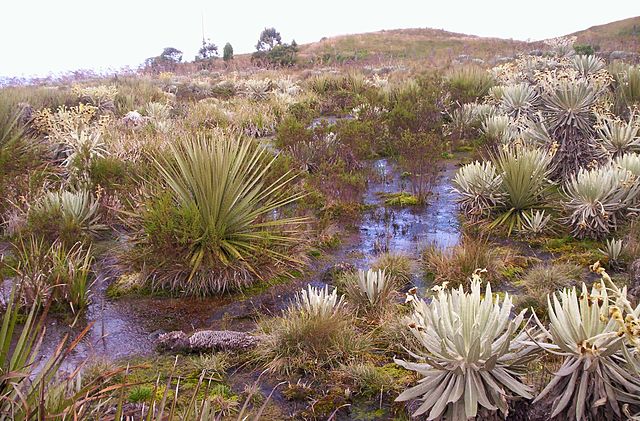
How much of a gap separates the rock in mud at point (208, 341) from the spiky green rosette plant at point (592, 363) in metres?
2.12

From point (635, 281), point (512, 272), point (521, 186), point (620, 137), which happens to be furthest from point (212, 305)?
point (620, 137)

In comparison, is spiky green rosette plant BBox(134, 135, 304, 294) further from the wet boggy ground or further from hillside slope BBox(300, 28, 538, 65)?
hillside slope BBox(300, 28, 538, 65)

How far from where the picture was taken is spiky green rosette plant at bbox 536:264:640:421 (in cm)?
243

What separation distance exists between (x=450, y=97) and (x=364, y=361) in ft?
33.0

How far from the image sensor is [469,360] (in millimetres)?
2768

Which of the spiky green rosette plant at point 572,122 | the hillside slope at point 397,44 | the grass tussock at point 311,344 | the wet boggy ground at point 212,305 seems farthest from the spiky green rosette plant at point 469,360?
the hillside slope at point 397,44

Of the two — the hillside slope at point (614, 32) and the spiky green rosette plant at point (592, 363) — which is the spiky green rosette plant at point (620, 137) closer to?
the spiky green rosette plant at point (592, 363)

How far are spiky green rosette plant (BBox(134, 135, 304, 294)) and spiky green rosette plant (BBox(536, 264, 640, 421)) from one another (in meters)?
2.95

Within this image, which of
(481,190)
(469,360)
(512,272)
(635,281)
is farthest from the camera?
(481,190)

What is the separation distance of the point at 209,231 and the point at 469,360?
119 inches

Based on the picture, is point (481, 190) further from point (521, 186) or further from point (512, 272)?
point (512, 272)

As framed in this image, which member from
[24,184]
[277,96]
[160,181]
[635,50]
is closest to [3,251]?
[24,184]

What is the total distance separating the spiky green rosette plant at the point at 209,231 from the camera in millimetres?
5086

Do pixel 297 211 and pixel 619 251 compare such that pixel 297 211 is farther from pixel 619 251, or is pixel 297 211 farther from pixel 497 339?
pixel 497 339
